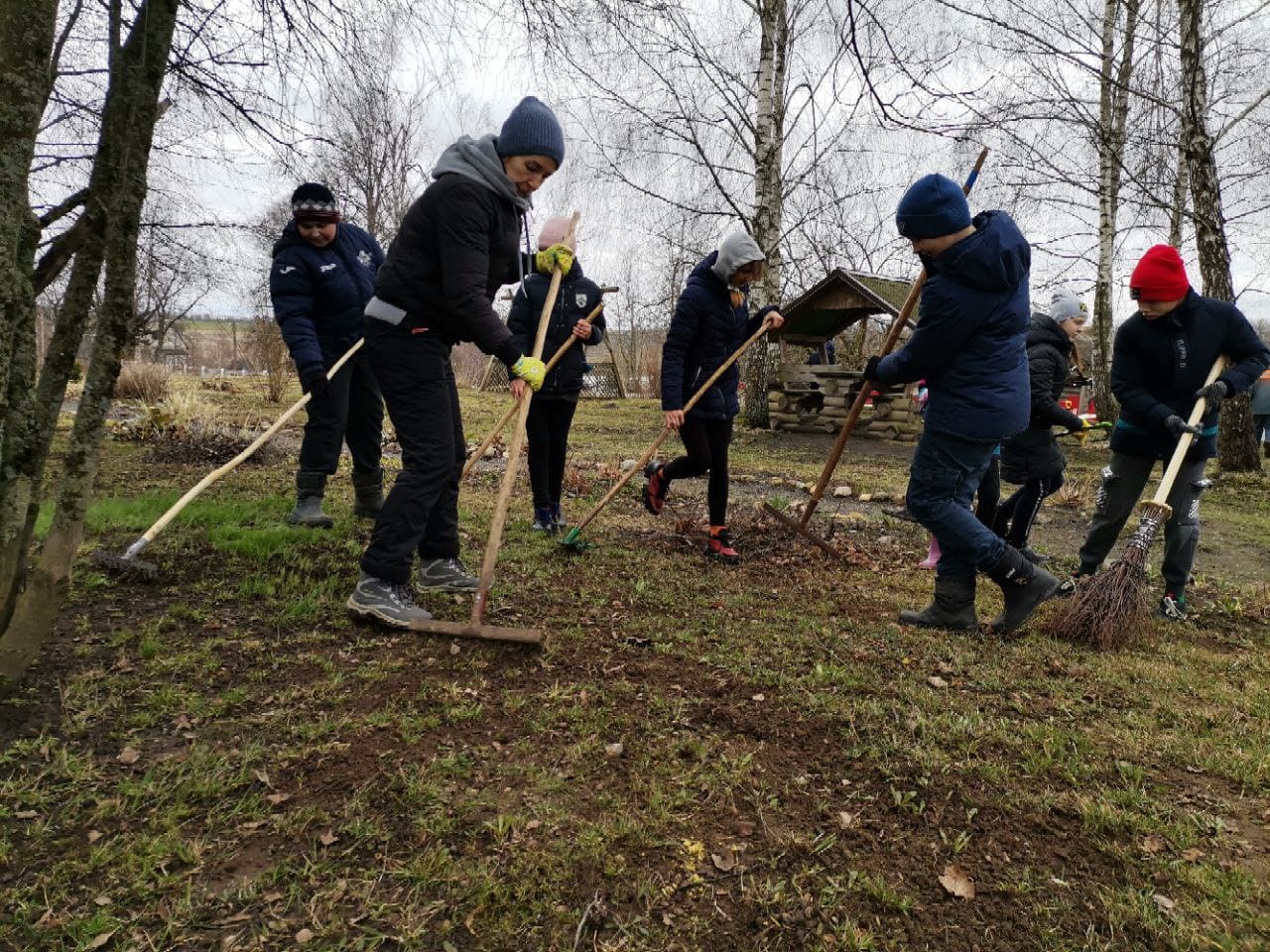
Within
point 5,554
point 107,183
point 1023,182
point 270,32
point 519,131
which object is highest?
point 1023,182

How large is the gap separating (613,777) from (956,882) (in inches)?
38.8

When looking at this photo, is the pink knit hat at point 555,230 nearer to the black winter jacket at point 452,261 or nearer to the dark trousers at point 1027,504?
the black winter jacket at point 452,261

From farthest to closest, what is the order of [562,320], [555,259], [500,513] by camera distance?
[562,320] < [555,259] < [500,513]

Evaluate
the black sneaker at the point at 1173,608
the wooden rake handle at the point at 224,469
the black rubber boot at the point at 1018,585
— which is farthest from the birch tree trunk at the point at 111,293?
the black sneaker at the point at 1173,608

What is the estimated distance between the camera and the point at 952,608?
380cm

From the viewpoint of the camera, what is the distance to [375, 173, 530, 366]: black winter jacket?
3145 millimetres

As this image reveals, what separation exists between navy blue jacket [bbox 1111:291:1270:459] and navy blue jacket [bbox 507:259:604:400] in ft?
10.7

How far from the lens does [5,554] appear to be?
2355mm

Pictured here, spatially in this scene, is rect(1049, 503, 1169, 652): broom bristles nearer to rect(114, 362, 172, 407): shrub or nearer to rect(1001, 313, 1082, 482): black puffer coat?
rect(1001, 313, 1082, 482): black puffer coat

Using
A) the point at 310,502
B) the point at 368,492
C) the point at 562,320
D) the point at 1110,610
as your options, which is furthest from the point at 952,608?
the point at 310,502

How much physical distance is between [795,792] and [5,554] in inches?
101

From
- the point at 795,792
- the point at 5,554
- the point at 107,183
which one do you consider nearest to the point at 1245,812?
the point at 795,792

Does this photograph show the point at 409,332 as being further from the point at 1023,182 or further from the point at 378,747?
the point at 1023,182

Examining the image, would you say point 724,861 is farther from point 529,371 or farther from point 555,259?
point 555,259
